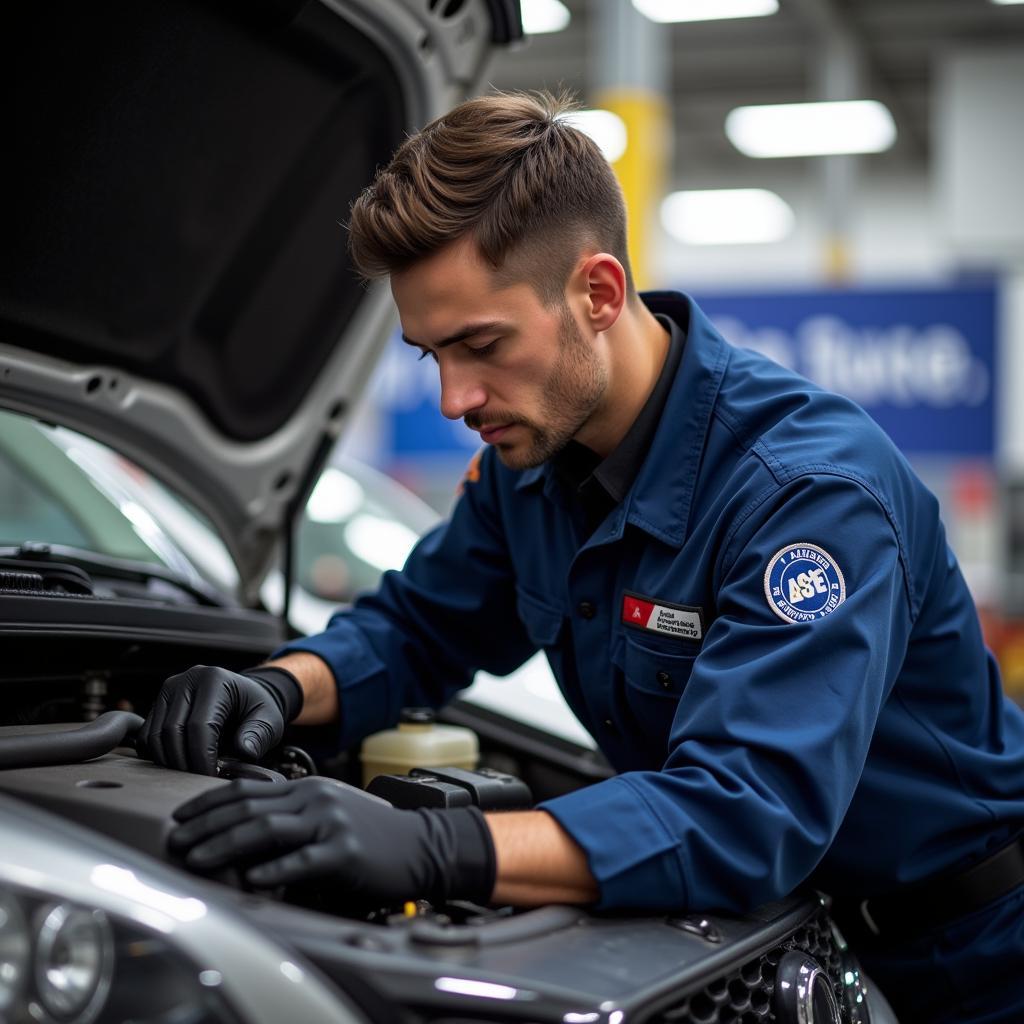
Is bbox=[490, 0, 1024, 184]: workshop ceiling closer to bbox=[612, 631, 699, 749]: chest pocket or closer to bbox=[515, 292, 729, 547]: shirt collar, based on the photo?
bbox=[515, 292, 729, 547]: shirt collar

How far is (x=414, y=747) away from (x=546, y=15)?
6.67 meters

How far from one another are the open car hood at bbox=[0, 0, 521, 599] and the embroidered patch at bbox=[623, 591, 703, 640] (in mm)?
721

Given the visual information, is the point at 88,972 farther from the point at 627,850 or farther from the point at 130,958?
the point at 627,850

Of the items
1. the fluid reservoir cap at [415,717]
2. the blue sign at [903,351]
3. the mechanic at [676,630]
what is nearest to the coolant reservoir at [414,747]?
the fluid reservoir cap at [415,717]

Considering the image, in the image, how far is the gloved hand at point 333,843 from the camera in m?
0.95

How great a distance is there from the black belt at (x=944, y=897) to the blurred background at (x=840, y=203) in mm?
1031

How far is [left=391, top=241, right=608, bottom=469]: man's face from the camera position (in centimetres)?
130

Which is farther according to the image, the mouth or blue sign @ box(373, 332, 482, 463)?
blue sign @ box(373, 332, 482, 463)

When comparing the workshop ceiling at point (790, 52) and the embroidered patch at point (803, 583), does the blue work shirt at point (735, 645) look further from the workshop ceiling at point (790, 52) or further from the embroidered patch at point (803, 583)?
the workshop ceiling at point (790, 52)

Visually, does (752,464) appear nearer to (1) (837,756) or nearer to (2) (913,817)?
(1) (837,756)

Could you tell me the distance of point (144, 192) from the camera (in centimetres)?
159

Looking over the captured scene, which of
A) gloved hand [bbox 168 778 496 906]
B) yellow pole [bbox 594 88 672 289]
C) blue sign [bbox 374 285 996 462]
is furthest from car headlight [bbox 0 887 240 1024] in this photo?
blue sign [bbox 374 285 996 462]

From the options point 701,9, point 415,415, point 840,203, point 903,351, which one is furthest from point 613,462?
point 840,203

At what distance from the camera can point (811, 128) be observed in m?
9.39
